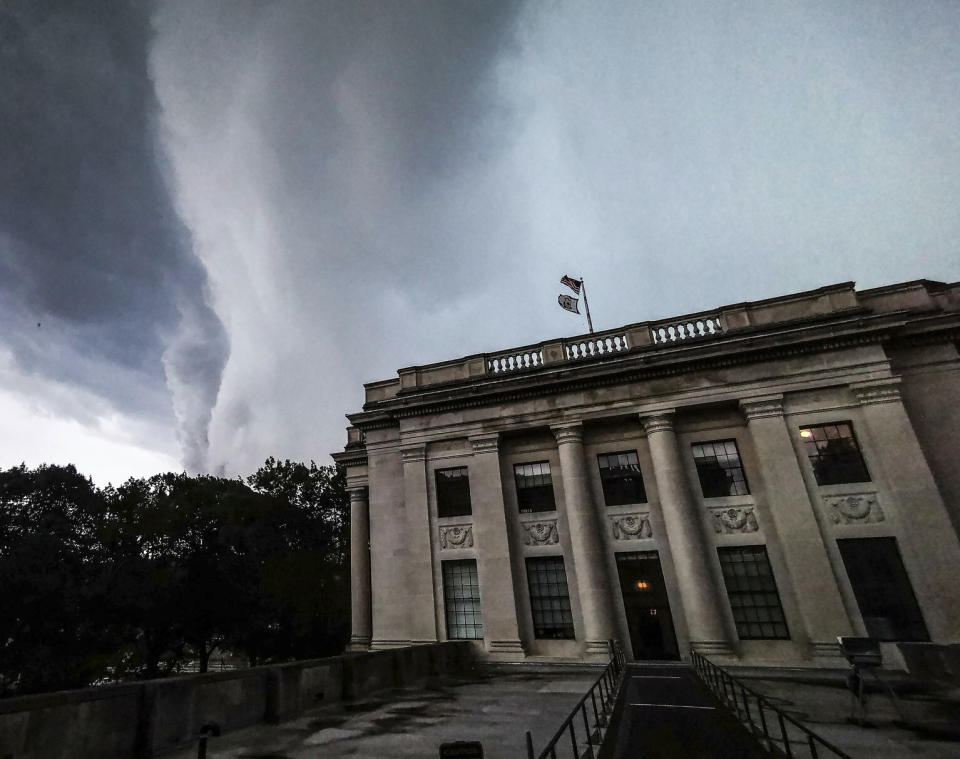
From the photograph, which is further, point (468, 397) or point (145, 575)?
point (145, 575)

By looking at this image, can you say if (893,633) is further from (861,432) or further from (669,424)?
(669,424)

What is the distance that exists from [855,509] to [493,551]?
13.0 metres

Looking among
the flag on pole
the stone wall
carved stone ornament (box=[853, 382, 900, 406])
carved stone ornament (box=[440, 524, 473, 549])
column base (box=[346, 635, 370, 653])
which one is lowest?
column base (box=[346, 635, 370, 653])

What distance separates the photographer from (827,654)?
15.5m

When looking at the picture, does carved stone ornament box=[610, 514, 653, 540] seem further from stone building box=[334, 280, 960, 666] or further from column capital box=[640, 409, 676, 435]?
column capital box=[640, 409, 676, 435]

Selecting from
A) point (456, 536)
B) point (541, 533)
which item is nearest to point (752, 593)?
point (541, 533)

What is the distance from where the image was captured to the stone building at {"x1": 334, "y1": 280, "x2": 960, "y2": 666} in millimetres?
16375

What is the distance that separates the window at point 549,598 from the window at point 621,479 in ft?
10.9

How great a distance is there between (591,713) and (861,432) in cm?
1496

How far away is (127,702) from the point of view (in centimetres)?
702

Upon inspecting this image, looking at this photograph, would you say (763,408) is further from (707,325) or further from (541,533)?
(541,533)

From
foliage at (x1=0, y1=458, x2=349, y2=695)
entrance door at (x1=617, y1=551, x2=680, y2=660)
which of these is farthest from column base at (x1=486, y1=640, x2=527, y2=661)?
foliage at (x1=0, y1=458, x2=349, y2=695)

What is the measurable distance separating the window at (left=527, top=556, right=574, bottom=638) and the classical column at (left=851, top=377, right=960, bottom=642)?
11284 mm

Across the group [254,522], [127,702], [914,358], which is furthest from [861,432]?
[254,522]
